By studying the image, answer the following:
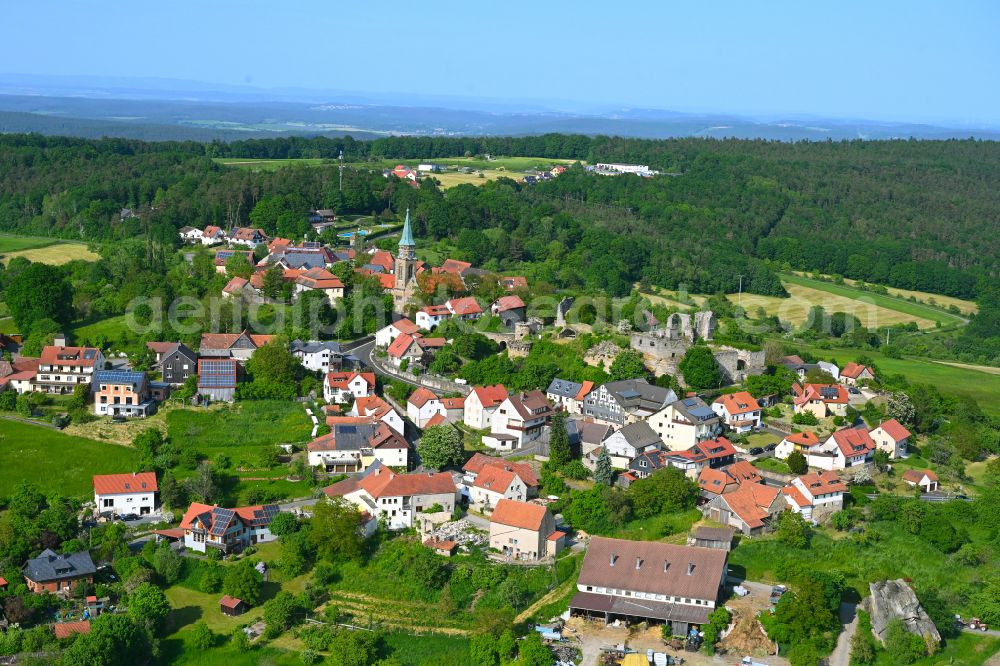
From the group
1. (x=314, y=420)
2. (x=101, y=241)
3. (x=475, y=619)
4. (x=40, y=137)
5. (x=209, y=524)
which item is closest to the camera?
(x=475, y=619)

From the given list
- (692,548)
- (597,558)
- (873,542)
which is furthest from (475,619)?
(873,542)

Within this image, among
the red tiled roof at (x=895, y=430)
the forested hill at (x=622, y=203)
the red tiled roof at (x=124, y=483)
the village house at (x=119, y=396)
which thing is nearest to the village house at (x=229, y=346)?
the village house at (x=119, y=396)

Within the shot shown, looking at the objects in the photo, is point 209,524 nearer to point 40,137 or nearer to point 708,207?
point 708,207

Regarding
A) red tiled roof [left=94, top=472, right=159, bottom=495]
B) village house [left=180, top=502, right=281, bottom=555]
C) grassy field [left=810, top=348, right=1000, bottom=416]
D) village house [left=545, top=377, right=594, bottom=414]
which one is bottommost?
village house [left=180, top=502, right=281, bottom=555]

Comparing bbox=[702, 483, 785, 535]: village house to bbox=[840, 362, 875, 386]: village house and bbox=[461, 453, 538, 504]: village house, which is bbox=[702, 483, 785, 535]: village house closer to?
bbox=[461, 453, 538, 504]: village house

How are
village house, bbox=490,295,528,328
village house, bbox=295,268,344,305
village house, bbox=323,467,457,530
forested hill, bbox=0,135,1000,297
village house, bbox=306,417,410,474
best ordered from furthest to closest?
forested hill, bbox=0,135,1000,297
village house, bbox=295,268,344,305
village house, bbox=490,295,528,328
village house, bbox=306,417,410,474
village house, bbox=323,467,457,530

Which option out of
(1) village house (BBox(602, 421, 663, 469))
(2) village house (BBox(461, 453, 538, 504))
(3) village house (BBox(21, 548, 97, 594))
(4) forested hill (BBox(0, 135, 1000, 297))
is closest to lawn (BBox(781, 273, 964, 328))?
(4) forested hill (BBox(0, 135, 1000, 297))
